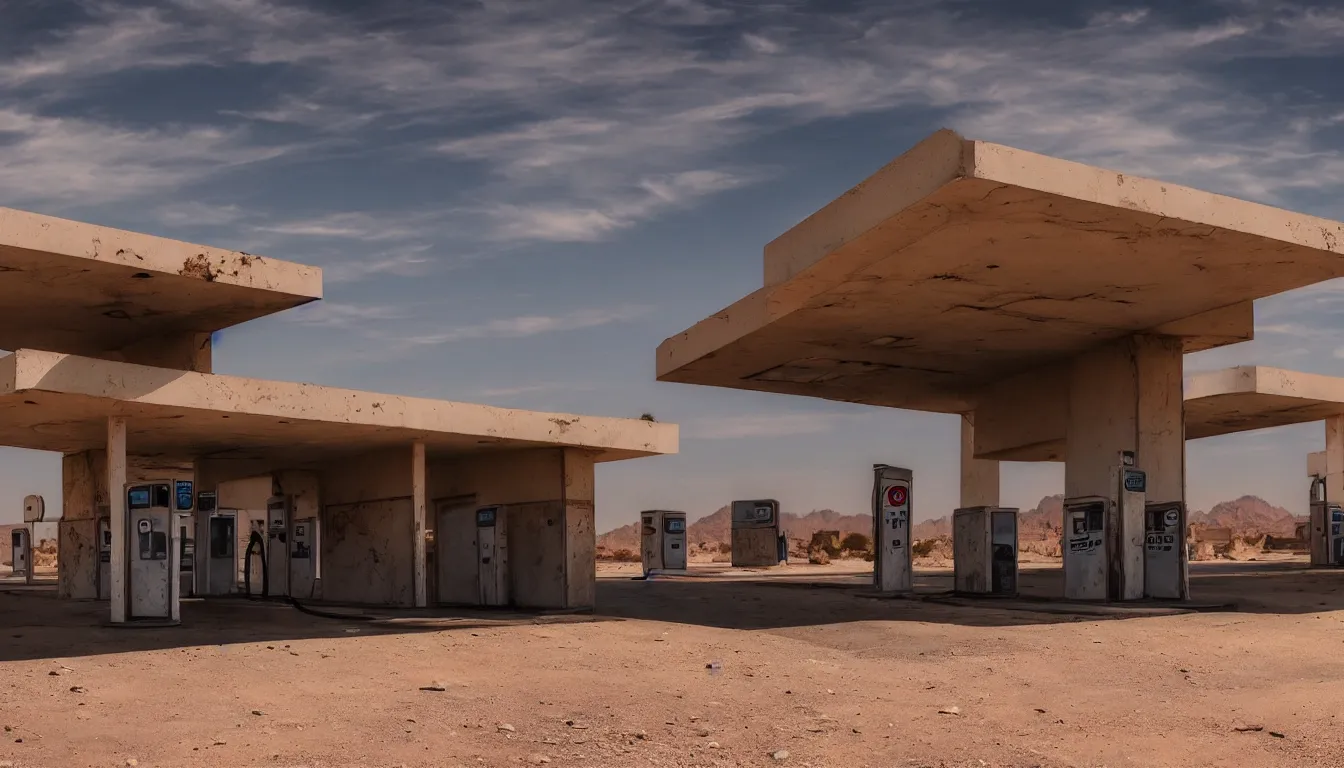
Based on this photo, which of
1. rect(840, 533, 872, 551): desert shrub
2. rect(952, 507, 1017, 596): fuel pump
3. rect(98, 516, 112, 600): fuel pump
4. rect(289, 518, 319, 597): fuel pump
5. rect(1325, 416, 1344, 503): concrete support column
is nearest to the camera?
rect(952, 507, 1017, 596): fuel pump

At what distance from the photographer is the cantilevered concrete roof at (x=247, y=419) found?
52.1 ft

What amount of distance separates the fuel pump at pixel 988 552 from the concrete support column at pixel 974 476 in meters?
9.42

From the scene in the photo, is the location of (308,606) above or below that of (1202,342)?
below

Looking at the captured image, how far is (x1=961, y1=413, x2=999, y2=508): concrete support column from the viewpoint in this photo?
106ft

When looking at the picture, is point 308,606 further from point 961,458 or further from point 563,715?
point 961,458

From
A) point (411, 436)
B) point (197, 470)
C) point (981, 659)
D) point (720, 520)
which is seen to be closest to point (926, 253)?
point (981, 659)

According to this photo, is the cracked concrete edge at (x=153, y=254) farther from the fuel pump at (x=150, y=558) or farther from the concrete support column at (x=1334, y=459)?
the concrete support column at (x=1334, y=459)

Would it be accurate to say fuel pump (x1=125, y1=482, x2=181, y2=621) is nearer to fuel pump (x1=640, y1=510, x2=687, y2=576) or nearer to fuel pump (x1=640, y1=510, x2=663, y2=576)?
fuel pump (x1=640, y1=510, x2=663, y2=576)

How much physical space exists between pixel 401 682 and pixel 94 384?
609 centimetres

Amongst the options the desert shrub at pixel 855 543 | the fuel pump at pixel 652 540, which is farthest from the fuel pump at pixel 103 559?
the desert shrub at pixel 855 543

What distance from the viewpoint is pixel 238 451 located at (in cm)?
2372

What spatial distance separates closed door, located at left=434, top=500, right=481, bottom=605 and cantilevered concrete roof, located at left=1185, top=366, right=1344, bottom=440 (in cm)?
1687

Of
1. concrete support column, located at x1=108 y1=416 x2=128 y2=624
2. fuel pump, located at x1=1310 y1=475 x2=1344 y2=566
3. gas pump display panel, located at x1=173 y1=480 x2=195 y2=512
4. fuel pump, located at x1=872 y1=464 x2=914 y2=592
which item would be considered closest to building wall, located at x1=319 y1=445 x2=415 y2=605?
gas pump display panel, located at x1=173 y1=480 x2=195 y2=512

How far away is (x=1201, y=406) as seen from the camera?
3095 centimetres
